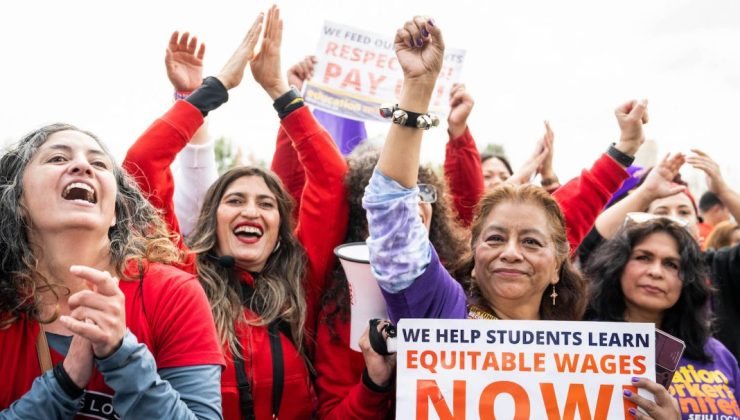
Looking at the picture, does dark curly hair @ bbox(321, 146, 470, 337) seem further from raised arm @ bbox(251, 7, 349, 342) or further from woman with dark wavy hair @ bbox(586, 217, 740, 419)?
woman with dark wavy hair @ bbox(586, 217, 740, 419)

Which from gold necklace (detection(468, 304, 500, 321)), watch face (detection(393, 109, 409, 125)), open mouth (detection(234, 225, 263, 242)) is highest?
watch face (detection(393, 109, 409, 125))

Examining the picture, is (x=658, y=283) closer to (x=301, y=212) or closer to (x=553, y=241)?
(x=553, y=241)

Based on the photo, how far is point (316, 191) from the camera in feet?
12.0

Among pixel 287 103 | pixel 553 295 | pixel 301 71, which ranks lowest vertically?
pixel 553 295

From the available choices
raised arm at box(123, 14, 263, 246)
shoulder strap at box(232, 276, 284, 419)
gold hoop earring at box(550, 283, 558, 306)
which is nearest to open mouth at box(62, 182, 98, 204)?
raised arm at box(123, 14, 263, 246)

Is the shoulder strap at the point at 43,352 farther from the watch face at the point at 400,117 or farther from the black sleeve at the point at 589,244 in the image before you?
the black sleeve at the point at 589,244

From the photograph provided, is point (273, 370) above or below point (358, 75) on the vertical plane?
below

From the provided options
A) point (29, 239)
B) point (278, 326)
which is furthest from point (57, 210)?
point (278, 326)

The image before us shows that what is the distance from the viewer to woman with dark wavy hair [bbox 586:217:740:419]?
3580 millimetres

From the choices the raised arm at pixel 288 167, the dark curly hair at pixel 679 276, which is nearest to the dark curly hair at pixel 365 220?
the raised arm at pixel 288 167

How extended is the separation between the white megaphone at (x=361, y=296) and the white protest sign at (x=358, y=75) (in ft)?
6.15

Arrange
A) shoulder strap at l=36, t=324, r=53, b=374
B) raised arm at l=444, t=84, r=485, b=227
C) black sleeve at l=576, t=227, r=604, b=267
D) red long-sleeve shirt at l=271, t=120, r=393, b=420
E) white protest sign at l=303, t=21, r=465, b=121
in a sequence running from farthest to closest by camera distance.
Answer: white protest sign at l=303, t=21, r=465, b=121 → raised arm at l=444, t=84, r=485, b=227 → black sleeve at l=576, t=227, r=604, b=267 → red long-sleeve shirt at l=271, t=120, r=393, b=420 → shoulder strap at l=36, t=324, r=53, b=374

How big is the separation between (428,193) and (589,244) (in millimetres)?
1136

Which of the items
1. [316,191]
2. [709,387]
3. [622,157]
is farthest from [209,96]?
[709,387]
